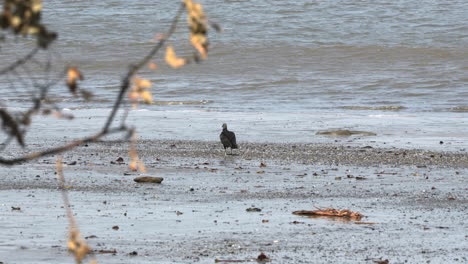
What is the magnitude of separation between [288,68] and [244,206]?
72.2ft

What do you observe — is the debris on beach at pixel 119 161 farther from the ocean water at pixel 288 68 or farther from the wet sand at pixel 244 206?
the ocean water at pixel 288 68

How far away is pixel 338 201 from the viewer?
27.8 ft

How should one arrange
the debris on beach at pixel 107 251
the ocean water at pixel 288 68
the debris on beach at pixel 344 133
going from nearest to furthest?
1. the debris on beach at pixel 107 251
2. the debris on beach at pixel 344 133
3. the ocean water at pixel 288 68

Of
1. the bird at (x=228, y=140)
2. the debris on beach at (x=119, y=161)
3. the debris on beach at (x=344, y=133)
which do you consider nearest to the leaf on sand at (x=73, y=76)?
the debris on beach at (x=119, y=161)

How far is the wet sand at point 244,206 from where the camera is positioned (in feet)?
21.0

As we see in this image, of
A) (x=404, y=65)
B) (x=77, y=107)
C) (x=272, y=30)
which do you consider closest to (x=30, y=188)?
(x=77, y=107)

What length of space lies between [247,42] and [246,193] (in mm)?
28266

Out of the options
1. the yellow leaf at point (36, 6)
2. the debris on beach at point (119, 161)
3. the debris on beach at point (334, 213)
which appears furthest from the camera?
the debris on beach at point (119, 161)

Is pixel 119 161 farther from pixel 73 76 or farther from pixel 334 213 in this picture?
pixel 73 76

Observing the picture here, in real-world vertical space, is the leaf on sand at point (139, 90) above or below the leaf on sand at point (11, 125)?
above

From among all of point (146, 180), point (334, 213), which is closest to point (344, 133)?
point (146, 180)

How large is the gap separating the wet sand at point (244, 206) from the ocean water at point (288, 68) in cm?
141

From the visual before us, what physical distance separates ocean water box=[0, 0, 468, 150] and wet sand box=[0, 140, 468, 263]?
1.41 m

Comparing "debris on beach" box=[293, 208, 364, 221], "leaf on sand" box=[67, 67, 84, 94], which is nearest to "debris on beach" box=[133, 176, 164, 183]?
"debris on beach" box=[293, 208, 364, 221]
